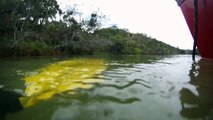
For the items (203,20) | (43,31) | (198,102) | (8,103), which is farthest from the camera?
(43,31)

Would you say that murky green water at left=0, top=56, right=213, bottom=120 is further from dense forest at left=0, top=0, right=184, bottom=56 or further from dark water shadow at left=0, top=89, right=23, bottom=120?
dense forest at left=0, top=0, right=184, bottom=56

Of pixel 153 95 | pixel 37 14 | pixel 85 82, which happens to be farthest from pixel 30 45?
pixel 153 95

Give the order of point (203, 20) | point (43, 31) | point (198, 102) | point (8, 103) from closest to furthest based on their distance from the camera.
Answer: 1. point (8, 103)
2. point (198, 102)
3. point (203, 20)
4. point (43, 31)

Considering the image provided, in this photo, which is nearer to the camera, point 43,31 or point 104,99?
point 104,99

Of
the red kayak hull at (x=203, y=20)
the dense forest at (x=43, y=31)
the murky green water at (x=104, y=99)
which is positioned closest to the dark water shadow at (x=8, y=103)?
the murky green water at (x=104, y=99)

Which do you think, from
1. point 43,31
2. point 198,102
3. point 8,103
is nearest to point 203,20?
point 198,102

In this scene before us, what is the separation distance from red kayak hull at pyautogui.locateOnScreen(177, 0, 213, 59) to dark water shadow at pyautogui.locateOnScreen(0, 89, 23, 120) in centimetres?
612

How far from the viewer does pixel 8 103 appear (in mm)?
3600

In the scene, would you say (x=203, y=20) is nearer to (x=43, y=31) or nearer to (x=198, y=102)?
(x=198, y=102)

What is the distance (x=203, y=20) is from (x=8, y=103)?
6.95m

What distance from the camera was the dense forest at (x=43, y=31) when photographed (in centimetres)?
1800

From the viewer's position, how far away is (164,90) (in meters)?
4.50

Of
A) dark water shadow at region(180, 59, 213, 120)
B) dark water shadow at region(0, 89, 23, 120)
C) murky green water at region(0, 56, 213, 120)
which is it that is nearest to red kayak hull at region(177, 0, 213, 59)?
murky green water at region(0, 56, 213, 120)

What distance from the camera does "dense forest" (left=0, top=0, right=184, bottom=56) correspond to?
18.0m
